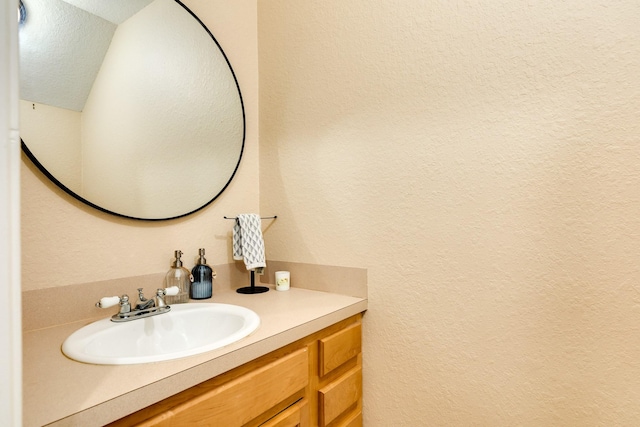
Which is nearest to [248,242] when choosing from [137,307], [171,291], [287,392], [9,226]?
[171,291]

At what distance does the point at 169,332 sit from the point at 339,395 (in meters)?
0.56

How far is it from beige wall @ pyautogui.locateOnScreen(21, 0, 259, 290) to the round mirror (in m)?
0.04

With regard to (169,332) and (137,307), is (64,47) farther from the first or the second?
(169,332)

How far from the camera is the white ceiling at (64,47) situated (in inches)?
36.1

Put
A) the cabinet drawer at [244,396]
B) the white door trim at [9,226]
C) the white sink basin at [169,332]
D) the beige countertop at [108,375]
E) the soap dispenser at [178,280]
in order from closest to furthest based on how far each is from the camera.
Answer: the white door trim at [9,226]
the beige countertop at [108,375]
the cabinet drawer at [244,396]
the white sink basin at [169,332]
the soap dispenser at [178,280]

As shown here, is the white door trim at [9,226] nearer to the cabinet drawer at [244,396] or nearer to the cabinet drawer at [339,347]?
the cabinet drawer at [244,396]

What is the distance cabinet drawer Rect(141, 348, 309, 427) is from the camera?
2.18ft

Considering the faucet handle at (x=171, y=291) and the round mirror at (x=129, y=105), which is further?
the faucet handle at (x=171, y=291)

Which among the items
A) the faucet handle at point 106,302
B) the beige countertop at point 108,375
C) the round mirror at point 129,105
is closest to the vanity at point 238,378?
the beige countertop at point 108,375

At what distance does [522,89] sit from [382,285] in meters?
0.73

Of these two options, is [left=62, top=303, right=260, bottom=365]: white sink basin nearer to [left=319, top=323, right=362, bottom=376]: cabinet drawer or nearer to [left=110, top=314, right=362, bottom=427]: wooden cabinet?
[left=110, top=314, right=362, bottom=427]: wooden cabinet

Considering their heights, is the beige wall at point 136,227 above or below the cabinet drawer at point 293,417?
above

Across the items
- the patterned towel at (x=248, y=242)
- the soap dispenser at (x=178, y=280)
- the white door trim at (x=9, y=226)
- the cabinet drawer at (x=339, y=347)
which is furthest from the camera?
the patterned towel at (x=248, y=242)

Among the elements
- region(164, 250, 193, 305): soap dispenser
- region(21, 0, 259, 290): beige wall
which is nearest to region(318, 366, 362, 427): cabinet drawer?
region(164, 250, 193, 305): soap dispenser
